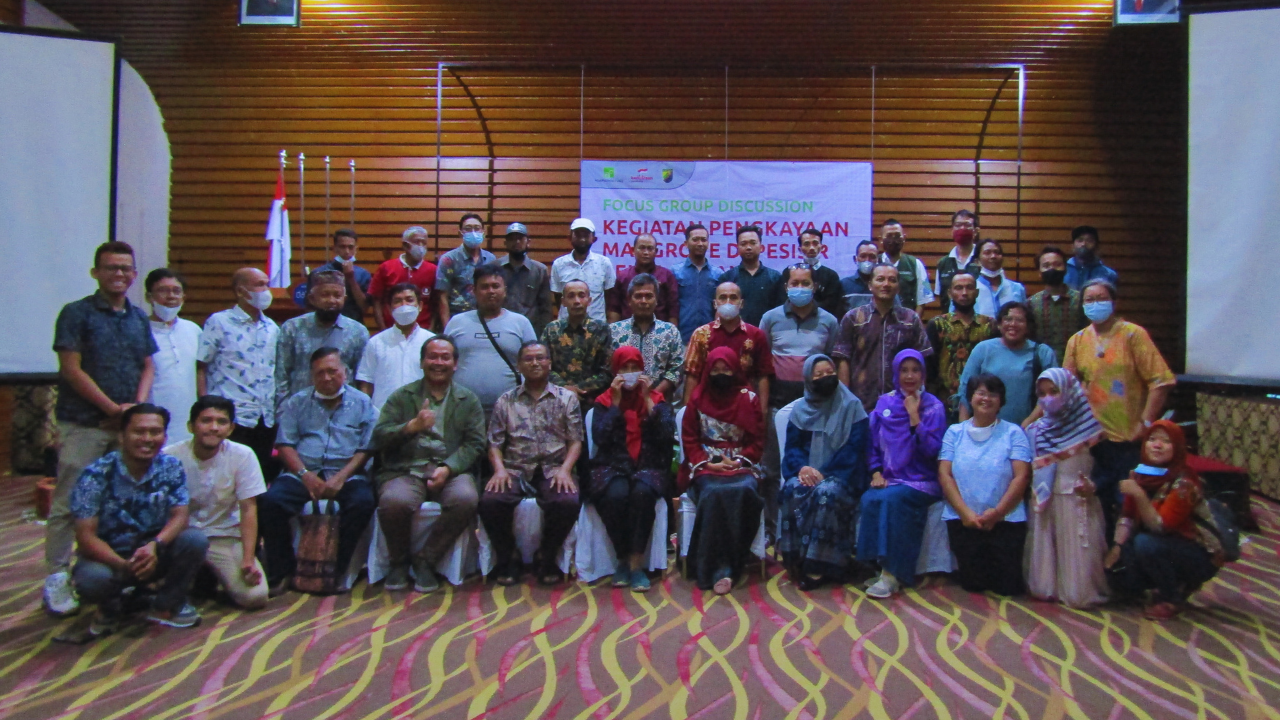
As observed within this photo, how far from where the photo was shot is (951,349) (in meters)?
4.80

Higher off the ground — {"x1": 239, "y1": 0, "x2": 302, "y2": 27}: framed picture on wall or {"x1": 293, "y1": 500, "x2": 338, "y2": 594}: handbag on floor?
{"x1": 239, "y1": 0, "x2": 302, "y2": 27}: framed picture on wall

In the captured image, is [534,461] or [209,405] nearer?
[209,405]

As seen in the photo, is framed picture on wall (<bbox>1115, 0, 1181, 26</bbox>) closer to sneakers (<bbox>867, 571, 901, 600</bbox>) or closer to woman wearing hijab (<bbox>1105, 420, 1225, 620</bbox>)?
woman wearing hijab (<bbox>1105, 420, 1225, 620</bbox>)

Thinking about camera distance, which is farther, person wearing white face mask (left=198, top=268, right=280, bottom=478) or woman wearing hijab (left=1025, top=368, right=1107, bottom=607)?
person wearing white face mask (left=198, top=268, right=280, bottom=478)

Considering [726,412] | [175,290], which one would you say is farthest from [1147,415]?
[175,290]

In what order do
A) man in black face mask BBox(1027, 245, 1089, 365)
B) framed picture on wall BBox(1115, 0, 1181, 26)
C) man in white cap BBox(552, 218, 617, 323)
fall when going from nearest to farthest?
man in black face mask BBox(1027, 245, 1089, 365) → man in white cap BBox(552, 218, 617, 323) → framed picture on wall BBox(1115, 0, 1181, 26)

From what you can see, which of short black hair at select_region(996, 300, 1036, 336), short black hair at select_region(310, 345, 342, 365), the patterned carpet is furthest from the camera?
short black hair at select_region(996, 300, 1036, 336)

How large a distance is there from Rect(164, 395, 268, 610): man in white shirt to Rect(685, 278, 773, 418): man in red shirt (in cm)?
213

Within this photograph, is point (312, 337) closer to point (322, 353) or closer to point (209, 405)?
point (322, 353)

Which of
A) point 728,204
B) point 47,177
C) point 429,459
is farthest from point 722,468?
point 47,177

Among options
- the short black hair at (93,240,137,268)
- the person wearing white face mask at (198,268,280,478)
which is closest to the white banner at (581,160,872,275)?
the person wearing white face mask at (198,268,280,478)

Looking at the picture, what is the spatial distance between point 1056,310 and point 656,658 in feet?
10.9

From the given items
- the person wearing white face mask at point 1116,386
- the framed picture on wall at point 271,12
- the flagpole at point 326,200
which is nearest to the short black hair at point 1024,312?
the person wearing white face mask at point 1116,386

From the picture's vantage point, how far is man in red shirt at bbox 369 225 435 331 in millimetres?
6004
